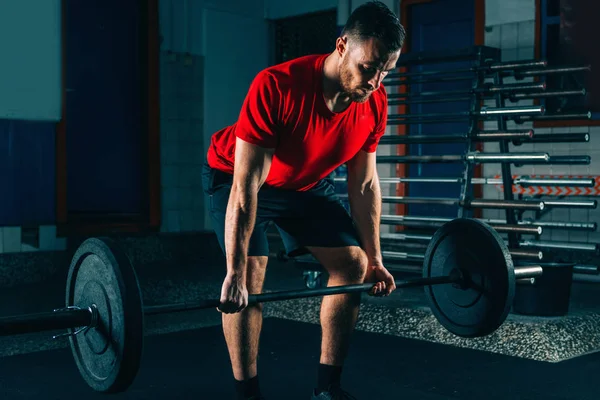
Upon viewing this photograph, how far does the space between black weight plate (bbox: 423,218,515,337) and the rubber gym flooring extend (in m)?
0.31

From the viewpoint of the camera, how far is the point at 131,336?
1838mm

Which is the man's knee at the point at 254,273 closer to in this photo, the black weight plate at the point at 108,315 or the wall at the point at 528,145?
the black weight plate at the point at 108,315

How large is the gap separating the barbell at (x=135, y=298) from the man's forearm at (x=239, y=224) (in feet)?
0.36

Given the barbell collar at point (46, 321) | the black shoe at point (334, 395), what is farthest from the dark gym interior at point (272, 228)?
the black shoe at point (334, 395)

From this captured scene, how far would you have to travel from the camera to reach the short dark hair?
6.40 ft

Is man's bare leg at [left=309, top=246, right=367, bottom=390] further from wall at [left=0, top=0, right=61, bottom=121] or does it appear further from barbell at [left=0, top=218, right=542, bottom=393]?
wall at [left=0, top=0, right=61, bottom=121]

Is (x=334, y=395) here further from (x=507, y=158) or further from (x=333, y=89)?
(x=507, y=158)

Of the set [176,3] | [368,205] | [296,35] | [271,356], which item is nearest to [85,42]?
[176,3]

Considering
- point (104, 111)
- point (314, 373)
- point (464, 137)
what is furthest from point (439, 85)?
point (314, 373)

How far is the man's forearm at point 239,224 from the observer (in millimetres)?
2018

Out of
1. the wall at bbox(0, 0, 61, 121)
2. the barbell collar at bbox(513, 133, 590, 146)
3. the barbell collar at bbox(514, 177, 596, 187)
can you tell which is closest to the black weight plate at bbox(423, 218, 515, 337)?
the barbell collar at bbox(513, 133, 590, 146)

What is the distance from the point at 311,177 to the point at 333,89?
307 mm

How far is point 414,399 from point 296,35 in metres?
4.89

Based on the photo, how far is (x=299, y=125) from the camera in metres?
2.11
